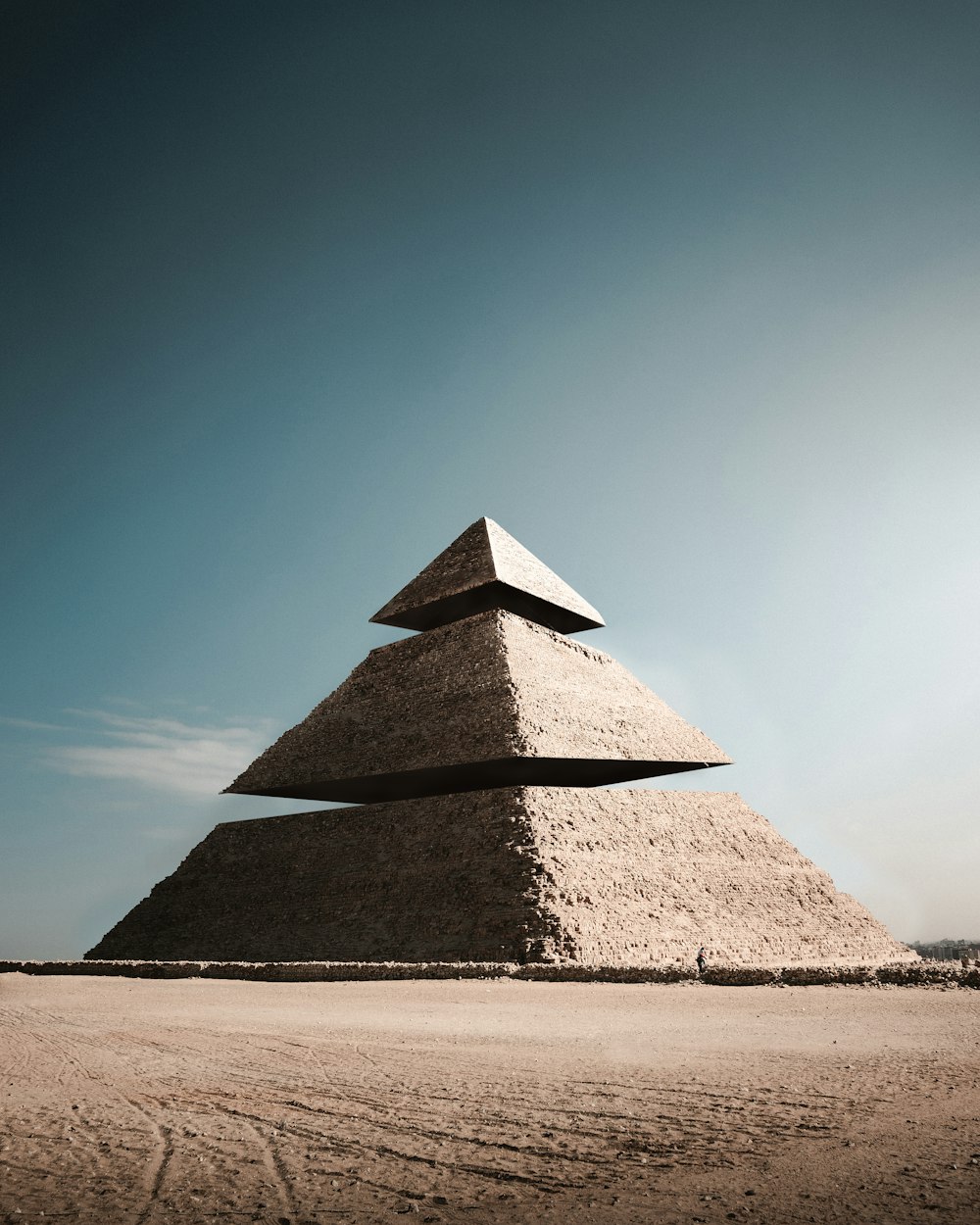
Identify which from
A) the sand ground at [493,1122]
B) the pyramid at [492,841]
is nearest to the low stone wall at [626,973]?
the pyramid at [492,841]

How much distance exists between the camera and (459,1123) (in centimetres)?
412

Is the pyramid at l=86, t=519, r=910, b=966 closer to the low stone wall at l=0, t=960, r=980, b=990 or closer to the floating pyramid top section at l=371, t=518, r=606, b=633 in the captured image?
the floating pyramid top section at l=371, t=518, r=606, b=633

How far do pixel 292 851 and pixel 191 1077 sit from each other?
650 inches

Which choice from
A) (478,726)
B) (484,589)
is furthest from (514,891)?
(484,589)

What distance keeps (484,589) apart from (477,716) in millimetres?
7108

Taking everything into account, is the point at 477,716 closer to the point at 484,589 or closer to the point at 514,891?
the point at 514,891

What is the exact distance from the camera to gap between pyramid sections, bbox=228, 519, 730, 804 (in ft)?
65.8

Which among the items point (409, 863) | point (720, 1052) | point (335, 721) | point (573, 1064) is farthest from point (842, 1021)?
point (335, 721)

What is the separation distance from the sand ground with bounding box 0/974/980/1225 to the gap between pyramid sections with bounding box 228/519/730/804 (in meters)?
11.3

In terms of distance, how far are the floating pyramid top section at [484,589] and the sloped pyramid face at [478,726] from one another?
1.93m

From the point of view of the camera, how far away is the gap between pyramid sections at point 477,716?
65.8 ft

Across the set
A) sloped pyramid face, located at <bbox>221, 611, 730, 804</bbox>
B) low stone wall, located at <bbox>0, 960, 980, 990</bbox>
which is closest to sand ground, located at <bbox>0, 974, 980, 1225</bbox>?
low stone wall, located at <bbox>0, 960, 980, 990</bbox>

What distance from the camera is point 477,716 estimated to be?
20141 millimetres

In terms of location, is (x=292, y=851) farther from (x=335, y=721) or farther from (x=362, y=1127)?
(x=362, y=1127)
